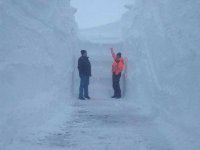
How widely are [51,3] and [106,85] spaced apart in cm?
376

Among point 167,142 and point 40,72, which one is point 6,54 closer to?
point 40,72

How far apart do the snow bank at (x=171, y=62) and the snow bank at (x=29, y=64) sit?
211cm

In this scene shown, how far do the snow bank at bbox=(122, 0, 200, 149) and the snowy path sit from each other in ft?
1.37

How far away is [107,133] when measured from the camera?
419cm

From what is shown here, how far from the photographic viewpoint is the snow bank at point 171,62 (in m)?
3.80

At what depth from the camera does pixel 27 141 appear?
12.2 feet

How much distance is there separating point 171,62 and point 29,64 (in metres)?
2.46

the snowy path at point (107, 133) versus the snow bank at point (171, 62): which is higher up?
the snow bank at point (171, 62)

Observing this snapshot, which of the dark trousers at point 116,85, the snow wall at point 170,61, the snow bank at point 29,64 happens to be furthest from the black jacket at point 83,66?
the snow wall at point 170,61

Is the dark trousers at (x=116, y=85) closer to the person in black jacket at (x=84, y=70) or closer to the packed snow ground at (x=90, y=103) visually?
the person in black jacket at (x=84, y=70)

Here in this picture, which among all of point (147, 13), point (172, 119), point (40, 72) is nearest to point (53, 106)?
point (40, 72)

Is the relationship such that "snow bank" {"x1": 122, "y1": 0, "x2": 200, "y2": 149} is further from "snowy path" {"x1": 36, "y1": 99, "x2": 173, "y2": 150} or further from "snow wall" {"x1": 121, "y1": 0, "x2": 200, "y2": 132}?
"snowy path" {"x1": 36, "y1": 99, "x2": 173, "y2": 150}

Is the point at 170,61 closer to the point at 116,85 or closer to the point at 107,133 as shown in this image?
the point at 107,133

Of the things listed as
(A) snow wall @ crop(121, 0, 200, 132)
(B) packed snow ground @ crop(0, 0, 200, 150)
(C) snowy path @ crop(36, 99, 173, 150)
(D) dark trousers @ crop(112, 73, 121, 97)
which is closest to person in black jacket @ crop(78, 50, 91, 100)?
(B) packed snow ground @ crop(0, 0, 200, 150)
